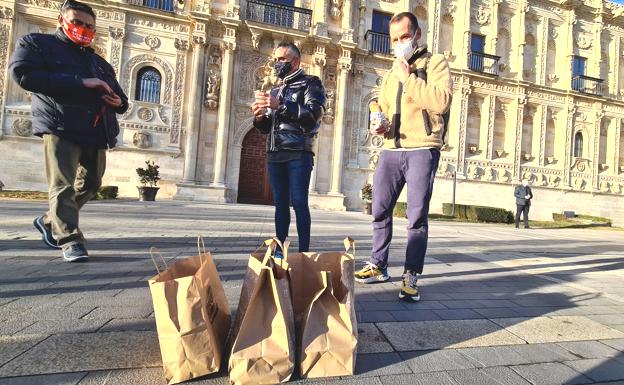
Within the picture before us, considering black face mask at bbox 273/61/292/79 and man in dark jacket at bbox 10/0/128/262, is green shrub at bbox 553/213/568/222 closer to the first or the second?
black face mask at bbox 273/61/292/79

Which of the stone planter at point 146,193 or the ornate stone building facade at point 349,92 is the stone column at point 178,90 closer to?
the ornate stone building facade at point 349,92

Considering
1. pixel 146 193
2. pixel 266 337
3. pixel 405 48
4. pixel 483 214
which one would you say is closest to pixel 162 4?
pixel 146 193

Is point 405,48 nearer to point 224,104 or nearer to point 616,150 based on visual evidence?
point 224,104

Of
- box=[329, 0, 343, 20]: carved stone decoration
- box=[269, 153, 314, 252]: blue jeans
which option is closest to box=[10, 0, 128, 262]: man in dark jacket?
box=[269, 153, 314, 252]: blue jeans

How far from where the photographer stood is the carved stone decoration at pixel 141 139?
589 inches

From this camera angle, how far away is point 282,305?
47.3 inches

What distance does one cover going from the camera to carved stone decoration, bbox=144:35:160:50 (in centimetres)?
1550

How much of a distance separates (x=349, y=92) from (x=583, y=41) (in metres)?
18.6

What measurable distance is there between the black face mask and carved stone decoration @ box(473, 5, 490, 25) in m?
22.8

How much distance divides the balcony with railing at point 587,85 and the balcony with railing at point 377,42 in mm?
14175

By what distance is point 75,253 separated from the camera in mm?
2891

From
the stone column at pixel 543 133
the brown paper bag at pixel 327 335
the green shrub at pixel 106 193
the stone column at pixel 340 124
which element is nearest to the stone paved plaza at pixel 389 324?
the brown paper bag at pixel 327 335

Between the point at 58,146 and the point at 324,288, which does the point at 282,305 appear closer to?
the point at 324,288

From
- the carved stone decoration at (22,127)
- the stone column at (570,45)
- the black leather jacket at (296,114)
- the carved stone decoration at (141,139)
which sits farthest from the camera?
the stone column at (570,45)
